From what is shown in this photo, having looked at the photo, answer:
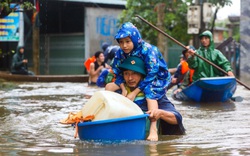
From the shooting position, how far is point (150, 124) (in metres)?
6.06

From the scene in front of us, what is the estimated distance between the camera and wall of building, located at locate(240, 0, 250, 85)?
1814 centimetres

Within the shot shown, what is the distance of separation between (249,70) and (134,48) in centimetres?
1275

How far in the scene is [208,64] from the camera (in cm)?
1103

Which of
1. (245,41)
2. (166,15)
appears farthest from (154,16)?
(245,41)

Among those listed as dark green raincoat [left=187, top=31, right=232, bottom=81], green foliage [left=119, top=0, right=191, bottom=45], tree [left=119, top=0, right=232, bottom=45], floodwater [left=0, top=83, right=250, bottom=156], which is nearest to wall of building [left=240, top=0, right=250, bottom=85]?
tree [left=119, top=0, right=232, bottom=45]

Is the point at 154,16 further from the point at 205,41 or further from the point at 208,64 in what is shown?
the point at 205,41

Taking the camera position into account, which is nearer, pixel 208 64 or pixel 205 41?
pixel 205 41

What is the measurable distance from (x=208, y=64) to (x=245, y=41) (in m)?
7.82

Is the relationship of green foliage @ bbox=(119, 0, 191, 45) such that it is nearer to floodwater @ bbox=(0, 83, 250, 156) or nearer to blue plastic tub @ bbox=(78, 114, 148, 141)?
floodwater @ bbox=(0, 83, 250, 156)

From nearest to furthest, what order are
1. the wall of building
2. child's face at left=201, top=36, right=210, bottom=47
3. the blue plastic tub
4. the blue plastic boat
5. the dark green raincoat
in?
the blue plastic tub < the blue plastic boat < the dark green raincoat < child's face at left=201, top=36, right=210, bottom=47 < the wall of building

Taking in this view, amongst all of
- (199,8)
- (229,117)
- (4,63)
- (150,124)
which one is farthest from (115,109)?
(4,63)

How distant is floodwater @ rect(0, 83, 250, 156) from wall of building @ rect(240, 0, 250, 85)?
25.1 ft

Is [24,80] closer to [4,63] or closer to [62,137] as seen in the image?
[4,63]

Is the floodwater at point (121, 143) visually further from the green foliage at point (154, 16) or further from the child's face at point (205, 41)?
the green foliage at point (154, 16)
